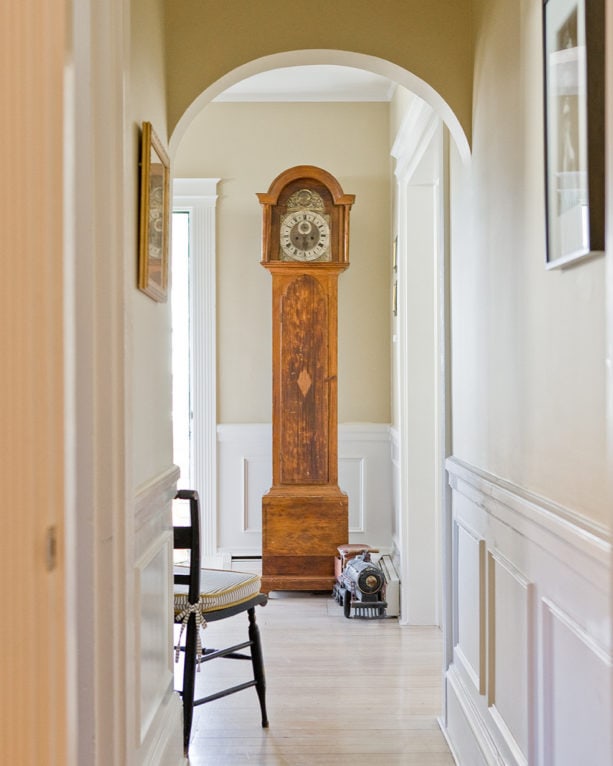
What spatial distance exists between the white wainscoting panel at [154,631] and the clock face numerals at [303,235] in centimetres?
242

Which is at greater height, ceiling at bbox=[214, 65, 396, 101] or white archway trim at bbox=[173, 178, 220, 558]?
ceiling at bbox=[214, 65, 396, 101]

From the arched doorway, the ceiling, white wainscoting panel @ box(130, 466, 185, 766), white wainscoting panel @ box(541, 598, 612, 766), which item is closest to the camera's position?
white wainscoting panel @ box(541, 598, 612, 766)

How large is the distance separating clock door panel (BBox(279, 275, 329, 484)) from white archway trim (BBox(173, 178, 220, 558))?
0.73 m

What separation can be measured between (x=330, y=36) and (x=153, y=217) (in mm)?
856

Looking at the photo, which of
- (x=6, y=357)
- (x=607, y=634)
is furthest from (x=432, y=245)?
(x=6, y=357)

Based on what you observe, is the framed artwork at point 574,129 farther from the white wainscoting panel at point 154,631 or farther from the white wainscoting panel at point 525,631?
the white wainscoting panel at point 154,631

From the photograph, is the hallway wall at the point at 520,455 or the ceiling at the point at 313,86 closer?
the hallway wall at the point at 520,455

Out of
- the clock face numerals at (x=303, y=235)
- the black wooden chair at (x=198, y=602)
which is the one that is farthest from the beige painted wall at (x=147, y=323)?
the clock face numerals at (x=303, y=235)

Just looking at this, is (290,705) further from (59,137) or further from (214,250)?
(214,250)

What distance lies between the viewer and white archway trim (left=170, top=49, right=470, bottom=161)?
2.47 m

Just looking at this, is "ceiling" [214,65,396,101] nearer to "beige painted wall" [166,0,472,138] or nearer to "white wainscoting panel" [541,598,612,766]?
"beige painted wall" [166,0,472,138]

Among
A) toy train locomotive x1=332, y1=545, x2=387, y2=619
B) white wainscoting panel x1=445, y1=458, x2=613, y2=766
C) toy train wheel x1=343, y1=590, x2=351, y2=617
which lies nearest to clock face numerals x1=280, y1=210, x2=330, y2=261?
toy train locomotive x1=332, y1=545, x2=387, y2=619

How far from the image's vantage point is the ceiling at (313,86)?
4.82 meters

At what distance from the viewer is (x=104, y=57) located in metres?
1.55
